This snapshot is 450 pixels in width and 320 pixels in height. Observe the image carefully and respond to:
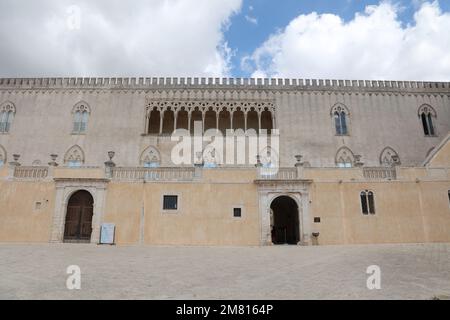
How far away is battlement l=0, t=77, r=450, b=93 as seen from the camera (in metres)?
28.6

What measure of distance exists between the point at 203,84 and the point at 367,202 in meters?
16.6

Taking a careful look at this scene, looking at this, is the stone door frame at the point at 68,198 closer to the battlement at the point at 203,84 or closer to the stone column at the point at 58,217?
the stone column at the point at 58,217

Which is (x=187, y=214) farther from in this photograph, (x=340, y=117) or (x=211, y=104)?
(x=340, y=117)

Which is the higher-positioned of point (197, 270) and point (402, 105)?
point (402, 105)

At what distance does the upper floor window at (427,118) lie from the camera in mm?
28469

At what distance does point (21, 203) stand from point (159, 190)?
7315 millimetres

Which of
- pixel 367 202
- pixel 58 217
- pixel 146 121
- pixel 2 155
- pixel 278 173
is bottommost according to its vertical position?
pixel 58 217

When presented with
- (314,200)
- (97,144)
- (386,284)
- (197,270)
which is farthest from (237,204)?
(97,144)

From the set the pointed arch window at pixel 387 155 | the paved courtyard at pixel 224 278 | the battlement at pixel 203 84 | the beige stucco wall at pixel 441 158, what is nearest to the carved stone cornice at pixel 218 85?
the battlement at pixel 203 84

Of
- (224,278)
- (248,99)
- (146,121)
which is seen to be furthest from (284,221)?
(224,278)

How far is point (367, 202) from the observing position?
18047mm

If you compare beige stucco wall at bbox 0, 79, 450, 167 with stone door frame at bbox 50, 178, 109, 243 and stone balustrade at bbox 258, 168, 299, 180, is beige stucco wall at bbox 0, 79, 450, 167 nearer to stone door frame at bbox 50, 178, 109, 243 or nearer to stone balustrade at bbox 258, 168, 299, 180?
stone balustrade at bbox 258, 168, 299, 180

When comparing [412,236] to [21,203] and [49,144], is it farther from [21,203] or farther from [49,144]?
[49,144]

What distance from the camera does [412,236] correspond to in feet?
57.9
